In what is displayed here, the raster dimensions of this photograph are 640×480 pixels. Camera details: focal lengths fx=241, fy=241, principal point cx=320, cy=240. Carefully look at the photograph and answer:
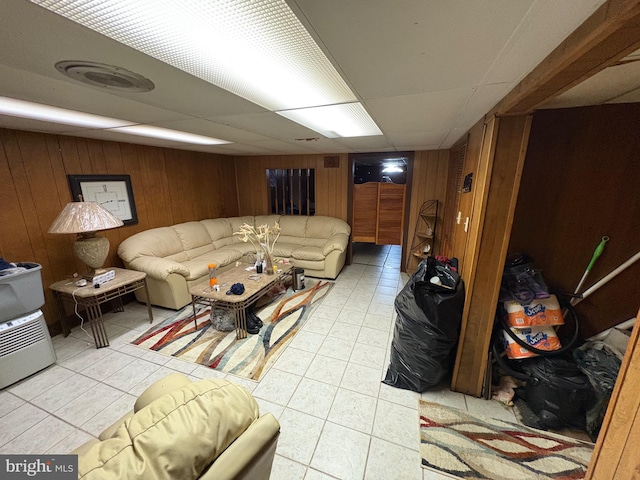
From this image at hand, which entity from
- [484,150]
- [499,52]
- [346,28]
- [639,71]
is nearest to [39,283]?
[346,28]

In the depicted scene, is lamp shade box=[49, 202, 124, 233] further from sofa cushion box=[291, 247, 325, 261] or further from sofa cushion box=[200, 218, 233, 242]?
sofa cushion box=[291, 247, 325, 261]

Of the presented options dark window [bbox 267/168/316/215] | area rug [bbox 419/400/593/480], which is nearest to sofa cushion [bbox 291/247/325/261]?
dark window [bbox 267/168/316/215]

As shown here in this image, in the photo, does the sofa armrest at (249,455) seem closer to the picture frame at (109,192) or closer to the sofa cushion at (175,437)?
the sofa cushion at (175,437)

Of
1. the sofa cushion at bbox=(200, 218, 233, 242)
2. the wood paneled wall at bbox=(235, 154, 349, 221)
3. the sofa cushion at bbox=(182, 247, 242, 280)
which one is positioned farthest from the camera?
Answer: the wood paneled wall at bbox=(235, 154, 349, 221)

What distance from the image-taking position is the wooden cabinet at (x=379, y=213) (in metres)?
5.24

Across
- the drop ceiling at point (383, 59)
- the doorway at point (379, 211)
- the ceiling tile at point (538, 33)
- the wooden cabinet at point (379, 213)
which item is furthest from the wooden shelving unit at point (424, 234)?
the ceiling tile at point (538, 33)

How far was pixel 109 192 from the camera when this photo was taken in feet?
10.0

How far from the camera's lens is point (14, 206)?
231 centimetres

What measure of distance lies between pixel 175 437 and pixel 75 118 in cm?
252

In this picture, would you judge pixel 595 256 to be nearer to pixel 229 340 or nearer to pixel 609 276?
pixel 609 276

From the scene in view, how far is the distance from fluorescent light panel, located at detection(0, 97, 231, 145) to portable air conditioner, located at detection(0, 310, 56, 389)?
158 centimetres

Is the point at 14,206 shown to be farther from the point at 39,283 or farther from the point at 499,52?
the point at 499,52

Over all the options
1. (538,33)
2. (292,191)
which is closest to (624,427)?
(538,33)

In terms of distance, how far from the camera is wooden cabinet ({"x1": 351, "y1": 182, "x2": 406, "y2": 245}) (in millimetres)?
5242
